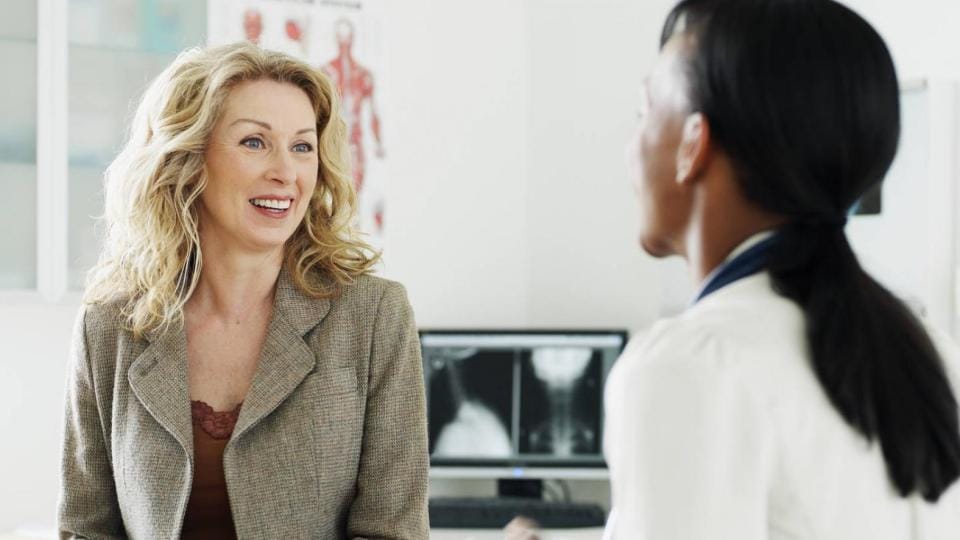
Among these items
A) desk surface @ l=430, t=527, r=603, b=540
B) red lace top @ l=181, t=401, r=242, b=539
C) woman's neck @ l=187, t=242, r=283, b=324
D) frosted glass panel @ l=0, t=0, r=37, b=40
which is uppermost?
frosted glass panel @ l=0, t=0, r=37, b=40

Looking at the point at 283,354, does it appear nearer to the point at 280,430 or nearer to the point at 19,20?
the point at 280,430

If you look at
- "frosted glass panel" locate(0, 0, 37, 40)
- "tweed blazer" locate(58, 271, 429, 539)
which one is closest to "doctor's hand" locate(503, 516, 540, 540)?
"tweed blazer" locate(58, 271, 429, 539)

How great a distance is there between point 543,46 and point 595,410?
117 cm

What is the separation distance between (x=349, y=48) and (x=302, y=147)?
175 centimetres

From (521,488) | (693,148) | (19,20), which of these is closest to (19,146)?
(19,20)

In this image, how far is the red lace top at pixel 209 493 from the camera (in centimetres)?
160

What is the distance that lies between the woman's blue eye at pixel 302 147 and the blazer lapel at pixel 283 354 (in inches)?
7.1

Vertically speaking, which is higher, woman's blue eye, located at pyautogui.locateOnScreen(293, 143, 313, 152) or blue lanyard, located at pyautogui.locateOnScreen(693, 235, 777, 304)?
woman's blue eye, located at pyautogui.locateOnScreen(293, 143, 313, 152)

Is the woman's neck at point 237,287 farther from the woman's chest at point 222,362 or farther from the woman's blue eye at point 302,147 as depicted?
the woman's blue eye at point 302,147

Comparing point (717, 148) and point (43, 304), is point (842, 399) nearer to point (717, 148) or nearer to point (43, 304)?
point (717, 148)

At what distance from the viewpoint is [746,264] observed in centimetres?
78

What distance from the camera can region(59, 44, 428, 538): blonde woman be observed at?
1592mm

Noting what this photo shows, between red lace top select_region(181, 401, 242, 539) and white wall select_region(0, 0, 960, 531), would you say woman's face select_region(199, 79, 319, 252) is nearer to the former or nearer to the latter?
red lace top select_region(181, 401, 242, 539)

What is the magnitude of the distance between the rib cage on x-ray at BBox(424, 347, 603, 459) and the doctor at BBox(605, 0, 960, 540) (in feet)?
8.17
